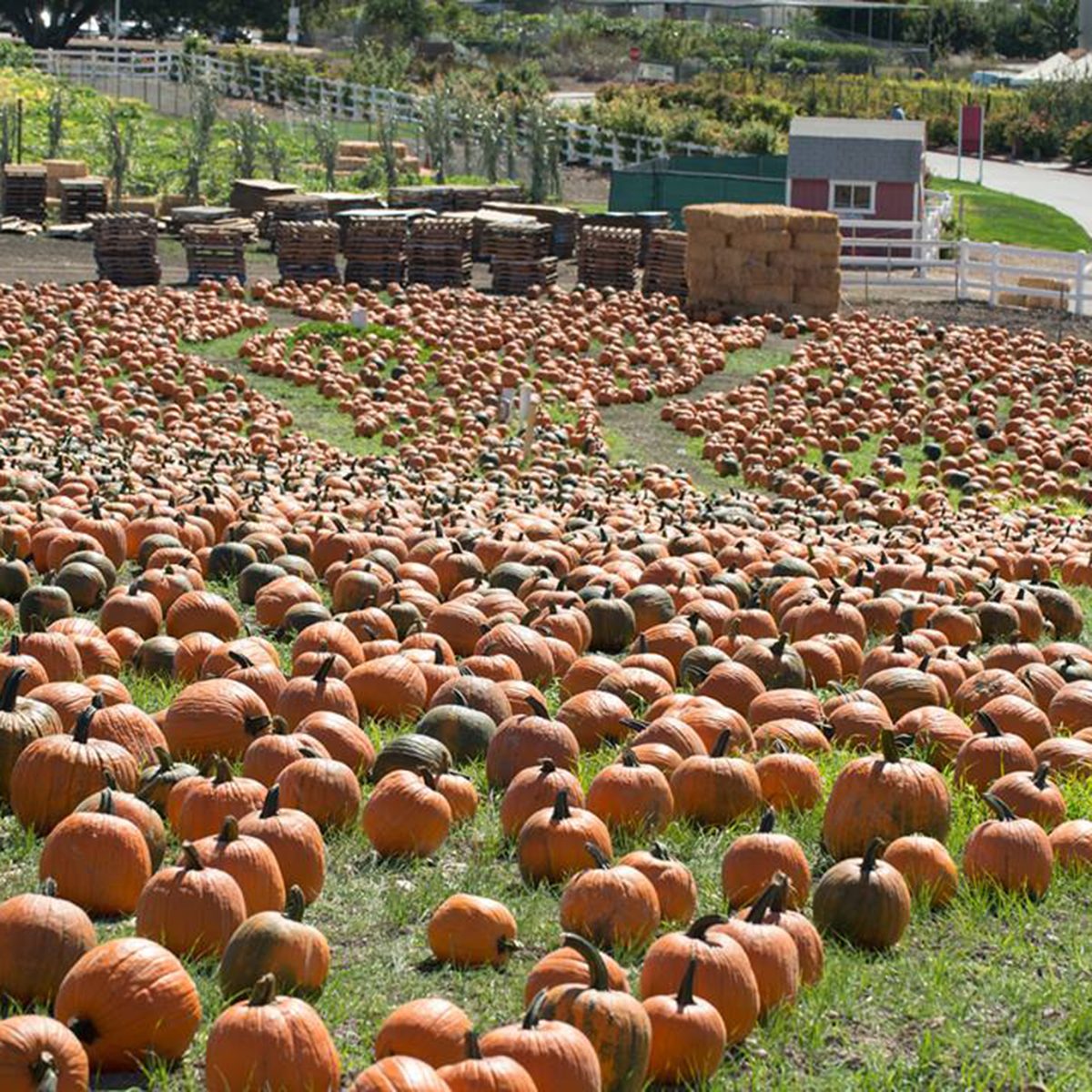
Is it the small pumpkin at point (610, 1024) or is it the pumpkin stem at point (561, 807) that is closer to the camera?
the small pumpkin at point (610, 1024)

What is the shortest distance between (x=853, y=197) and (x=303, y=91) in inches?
1200

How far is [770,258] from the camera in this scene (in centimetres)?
3191

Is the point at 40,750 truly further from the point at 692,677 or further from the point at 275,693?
the point at 692,677

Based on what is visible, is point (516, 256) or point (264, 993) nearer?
point (264, 993)

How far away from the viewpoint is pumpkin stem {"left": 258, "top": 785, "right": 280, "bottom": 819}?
616 centimetres

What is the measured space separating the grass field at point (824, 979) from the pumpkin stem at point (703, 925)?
1.19 feet

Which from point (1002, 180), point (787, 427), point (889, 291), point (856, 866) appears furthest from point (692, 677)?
point (1002, 180)

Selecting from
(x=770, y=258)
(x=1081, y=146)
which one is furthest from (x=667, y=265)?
(x=1081, y=146)

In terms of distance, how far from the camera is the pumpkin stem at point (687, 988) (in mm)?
4926

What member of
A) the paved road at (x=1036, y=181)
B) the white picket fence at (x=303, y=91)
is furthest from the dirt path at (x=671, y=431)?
the paved road at (x=1036, y=181)

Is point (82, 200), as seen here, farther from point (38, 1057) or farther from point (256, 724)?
point (38, 1057)

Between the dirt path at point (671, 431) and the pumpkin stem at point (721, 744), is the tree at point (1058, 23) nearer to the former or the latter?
the dirt path at point (671, 431)

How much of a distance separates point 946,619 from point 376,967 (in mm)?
5460

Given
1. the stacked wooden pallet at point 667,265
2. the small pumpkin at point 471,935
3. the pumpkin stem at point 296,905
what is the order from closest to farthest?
the pumpkin stem at point 296,905 < the small pumpkin at point 471,935 < the stacked wooden pallet at point 667,265
